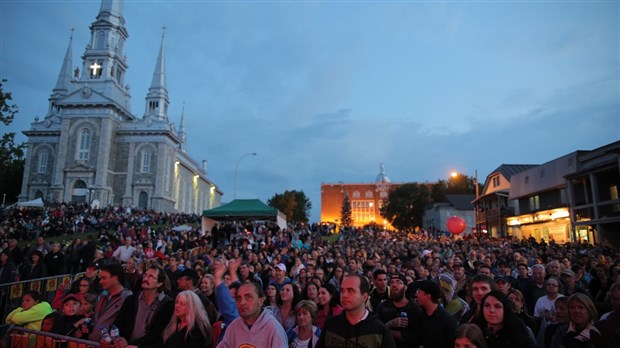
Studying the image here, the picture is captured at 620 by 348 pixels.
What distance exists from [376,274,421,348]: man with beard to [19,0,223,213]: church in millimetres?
61718

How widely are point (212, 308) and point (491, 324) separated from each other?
355cm

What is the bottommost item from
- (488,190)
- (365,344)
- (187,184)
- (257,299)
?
(365,344)

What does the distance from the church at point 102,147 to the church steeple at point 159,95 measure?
13.1ft

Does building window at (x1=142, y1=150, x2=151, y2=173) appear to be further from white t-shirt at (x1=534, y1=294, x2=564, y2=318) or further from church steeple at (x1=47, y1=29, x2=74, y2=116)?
white t-shirt at (x1=534, y1=294, x2=564, y2=318)

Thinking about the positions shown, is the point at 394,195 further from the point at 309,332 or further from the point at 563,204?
the point at 309,332

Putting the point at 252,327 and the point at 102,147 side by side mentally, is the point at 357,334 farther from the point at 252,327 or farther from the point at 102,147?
the point at 102,147

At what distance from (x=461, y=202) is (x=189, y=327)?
61898mm

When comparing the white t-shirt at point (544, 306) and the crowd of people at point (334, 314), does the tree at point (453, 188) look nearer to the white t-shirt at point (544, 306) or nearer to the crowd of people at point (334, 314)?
the crowd of people at point (334, 314)

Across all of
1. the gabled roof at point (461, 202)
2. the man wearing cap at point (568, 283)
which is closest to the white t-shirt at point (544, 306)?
the man wearing cap at point (568, 283)

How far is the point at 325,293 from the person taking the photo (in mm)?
6066

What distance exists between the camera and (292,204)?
82.9m

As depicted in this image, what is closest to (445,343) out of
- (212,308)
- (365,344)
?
(365,344)

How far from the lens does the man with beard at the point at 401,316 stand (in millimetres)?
4398

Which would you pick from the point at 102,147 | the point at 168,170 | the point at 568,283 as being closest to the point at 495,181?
the point at 568,283
